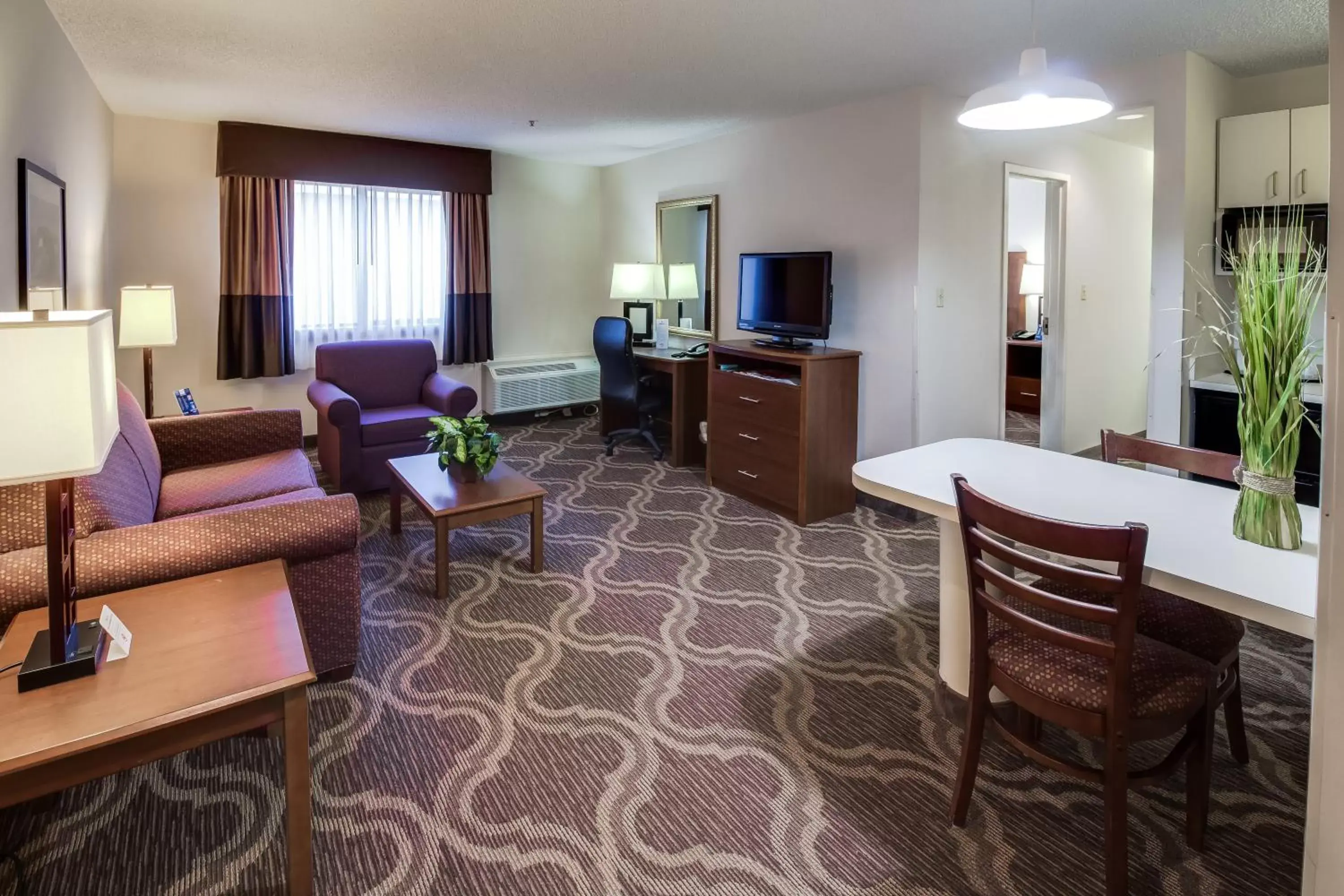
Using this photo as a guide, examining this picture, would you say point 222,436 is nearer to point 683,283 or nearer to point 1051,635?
point 683,283

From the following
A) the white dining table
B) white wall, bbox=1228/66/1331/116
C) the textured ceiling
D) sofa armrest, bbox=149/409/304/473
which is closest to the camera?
the white dining table

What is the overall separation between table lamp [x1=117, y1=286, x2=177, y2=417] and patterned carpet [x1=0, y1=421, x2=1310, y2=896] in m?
1.95

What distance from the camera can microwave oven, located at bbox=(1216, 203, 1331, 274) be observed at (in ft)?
11.4

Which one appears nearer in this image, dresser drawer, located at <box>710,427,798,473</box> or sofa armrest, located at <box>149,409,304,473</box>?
sofa armrest, located at <box>149,409,304,473</box>

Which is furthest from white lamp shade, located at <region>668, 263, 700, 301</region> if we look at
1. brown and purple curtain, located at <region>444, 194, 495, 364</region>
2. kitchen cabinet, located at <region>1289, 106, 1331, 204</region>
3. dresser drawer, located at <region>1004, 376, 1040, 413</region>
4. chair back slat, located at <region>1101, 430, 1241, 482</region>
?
chair back slat, located at <region>1101, 430, 1241, 482</region>

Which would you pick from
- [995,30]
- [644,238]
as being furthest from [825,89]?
[644,238]

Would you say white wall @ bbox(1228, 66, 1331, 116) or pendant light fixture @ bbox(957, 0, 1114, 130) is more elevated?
white wall @ bbox(1228, 66, 1331, 116)

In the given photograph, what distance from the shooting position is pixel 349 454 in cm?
448

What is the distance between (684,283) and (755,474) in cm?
201

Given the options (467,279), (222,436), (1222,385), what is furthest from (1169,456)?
(467,279)

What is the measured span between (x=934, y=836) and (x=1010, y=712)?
562mm

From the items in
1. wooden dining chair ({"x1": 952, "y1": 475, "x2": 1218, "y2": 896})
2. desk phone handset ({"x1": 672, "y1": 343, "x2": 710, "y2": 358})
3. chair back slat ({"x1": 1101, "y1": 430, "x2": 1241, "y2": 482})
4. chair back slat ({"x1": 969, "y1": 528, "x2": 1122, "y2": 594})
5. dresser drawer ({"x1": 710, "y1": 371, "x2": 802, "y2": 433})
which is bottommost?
wooden dining chair ({"x1": 952, "y1": 475, "x2": 1218, "y2": 896})

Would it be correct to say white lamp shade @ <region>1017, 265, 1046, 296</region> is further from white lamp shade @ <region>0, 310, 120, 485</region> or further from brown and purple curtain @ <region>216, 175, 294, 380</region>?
white lamp shade @ <region>0, 310, 120, 485</region>

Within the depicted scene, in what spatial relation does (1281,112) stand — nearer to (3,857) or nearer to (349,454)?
(349,454)
